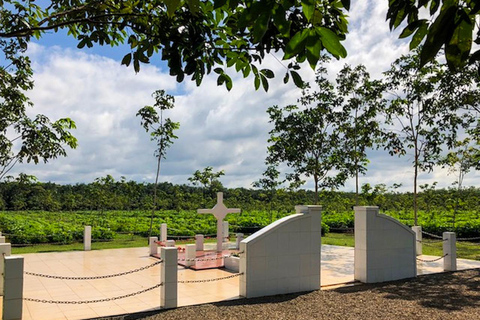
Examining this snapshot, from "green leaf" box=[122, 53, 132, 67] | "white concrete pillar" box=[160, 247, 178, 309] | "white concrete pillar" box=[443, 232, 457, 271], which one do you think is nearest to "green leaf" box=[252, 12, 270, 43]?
"green leaf" box=[122, 53, 132, 67]

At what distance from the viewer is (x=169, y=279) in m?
7.47

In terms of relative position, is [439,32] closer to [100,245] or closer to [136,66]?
[136,66]

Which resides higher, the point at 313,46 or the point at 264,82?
the point at 264,82

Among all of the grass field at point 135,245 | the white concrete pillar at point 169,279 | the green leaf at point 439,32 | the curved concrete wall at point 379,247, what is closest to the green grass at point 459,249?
the grass field at point 135,245

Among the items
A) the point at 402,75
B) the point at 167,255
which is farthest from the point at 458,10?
the point at 402,75

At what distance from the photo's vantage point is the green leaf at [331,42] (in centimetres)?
166

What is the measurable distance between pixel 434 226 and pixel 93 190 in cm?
2024

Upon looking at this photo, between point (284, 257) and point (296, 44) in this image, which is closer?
point (296, 44)

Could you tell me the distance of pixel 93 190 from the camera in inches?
1035

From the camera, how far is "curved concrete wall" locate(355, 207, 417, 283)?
983cm

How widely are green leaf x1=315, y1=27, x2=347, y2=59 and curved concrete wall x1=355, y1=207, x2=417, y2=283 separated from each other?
8701 mm

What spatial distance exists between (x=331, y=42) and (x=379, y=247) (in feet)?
30.4

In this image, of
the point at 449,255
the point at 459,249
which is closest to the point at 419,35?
the point at 449,255

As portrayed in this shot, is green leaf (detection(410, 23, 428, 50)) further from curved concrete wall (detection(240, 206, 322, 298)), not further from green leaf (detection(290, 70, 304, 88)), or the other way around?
curved concrete wall (detection(240, 206, 322, 298))
